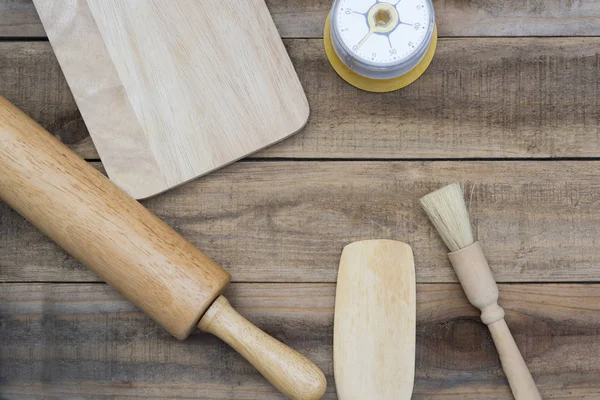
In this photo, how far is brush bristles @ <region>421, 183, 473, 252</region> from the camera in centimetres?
72

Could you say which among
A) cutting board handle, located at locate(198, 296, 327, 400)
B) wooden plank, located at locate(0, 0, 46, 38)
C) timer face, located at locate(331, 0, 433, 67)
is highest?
timer face, located at locate(331, 0, 433, 67)

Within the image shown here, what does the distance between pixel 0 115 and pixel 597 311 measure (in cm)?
72

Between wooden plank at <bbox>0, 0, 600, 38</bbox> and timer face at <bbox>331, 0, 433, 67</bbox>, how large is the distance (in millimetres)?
62

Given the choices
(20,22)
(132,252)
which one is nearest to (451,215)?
(132,252)

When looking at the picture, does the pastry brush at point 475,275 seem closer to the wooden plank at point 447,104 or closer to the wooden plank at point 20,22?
the wooden plank at point 447,104

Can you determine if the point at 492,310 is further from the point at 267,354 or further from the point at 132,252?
the point at 132,252

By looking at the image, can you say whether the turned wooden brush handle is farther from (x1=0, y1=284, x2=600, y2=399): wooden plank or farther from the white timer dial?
the white timer dial

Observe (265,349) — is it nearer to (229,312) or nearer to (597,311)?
(229,312)

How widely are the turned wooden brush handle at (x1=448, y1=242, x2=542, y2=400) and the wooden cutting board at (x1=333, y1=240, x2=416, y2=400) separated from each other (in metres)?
0.06

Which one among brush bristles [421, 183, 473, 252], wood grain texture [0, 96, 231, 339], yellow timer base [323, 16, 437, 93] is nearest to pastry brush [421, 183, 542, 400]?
brush bristles [421, 183, 473, 252]

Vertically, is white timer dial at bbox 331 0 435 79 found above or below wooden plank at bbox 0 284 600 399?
above

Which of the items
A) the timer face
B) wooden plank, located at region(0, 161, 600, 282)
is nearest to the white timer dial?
the timer face

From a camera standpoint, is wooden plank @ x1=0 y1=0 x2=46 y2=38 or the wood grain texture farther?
wooden plank @ x1=0 y1=0 x2=46 y2=38

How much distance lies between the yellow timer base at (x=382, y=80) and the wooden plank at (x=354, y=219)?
0.30 ft
